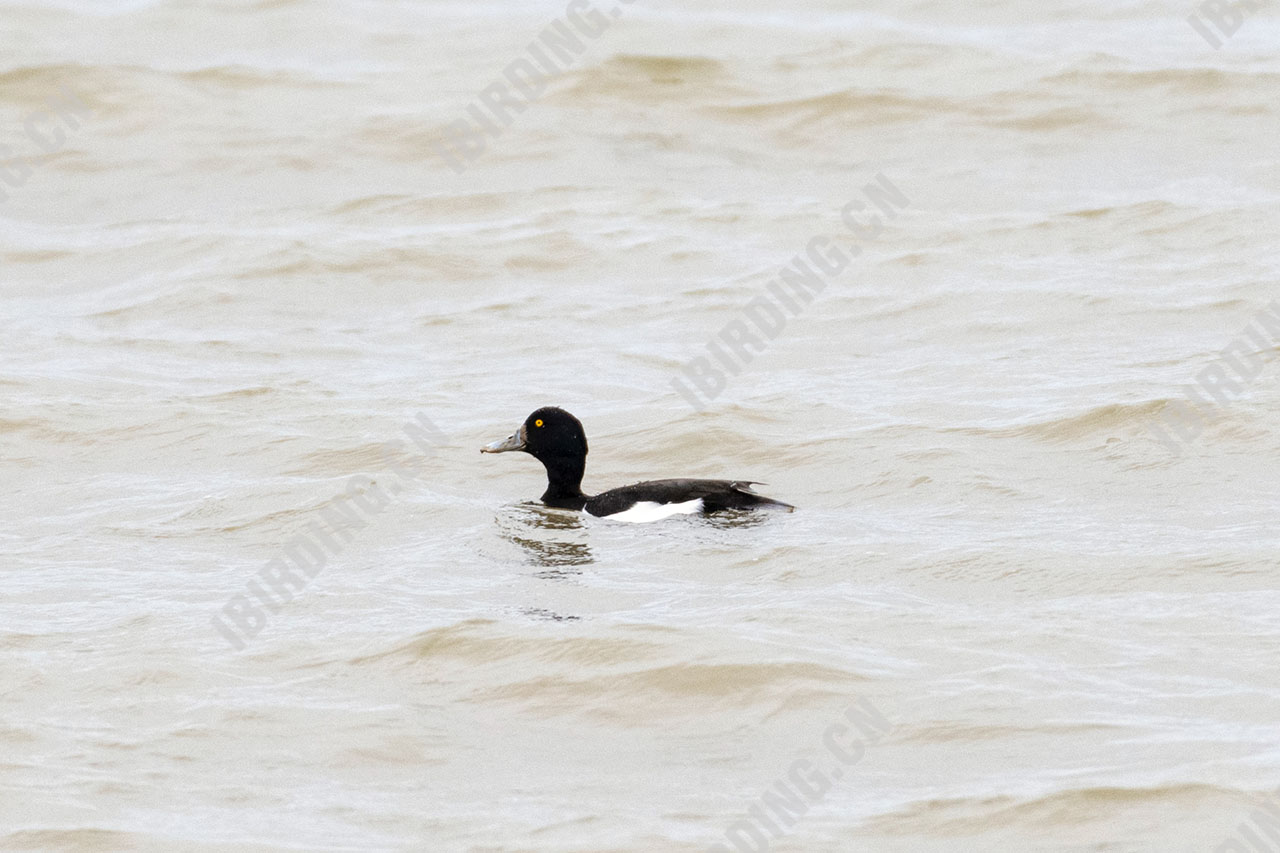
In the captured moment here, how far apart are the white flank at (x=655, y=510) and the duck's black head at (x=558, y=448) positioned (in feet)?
2.19

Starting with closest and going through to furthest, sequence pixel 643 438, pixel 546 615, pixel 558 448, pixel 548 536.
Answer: pixel 546 615 → pixel 548 536 → pixel 558 448 → pixel 643 438

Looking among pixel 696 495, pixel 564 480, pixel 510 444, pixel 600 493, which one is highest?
pixel 696 495

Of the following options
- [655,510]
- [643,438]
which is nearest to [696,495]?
[655,510]

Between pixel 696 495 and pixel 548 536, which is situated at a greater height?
pixel 696 495

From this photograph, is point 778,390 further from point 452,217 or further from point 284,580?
point 452,217

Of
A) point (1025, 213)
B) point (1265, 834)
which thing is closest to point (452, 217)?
point (1025, 213)

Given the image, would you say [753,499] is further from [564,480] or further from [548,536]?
[564,480]

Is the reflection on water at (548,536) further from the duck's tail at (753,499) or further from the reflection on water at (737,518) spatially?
the duck's tail at (753,499)

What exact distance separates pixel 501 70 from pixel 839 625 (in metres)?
13.2

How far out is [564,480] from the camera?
922 centimetres

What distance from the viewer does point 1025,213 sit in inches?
545

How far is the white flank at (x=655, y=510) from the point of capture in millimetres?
8336

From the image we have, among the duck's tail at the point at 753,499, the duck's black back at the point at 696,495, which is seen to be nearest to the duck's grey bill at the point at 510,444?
the duck's black back at the point at 696,495

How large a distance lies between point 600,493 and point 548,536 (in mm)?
959
